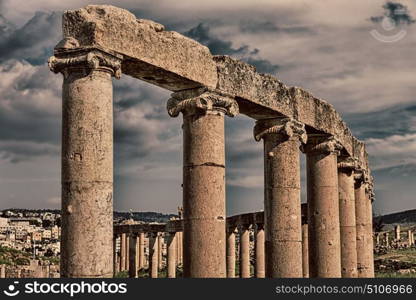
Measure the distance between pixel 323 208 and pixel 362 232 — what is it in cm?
617

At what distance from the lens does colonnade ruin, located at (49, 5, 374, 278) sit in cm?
1271

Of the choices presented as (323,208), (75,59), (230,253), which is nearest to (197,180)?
(75,59)

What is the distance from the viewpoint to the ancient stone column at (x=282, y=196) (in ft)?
62.1

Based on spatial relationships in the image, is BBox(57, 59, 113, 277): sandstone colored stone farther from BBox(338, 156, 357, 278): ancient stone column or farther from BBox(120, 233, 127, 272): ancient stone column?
BBox(120, 233, 127, 272): ancient stone column

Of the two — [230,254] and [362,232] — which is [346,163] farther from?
[230,254]

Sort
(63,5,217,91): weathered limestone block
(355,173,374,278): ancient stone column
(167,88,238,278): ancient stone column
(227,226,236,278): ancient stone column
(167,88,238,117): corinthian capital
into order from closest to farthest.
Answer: (63,5,217,91): weathered limestone block → (167,88,238,278): ancient stone column → (167,88,238,117): corinthian capital → (355,173,374,278): ancient stone column → (227,226,236,278): ancient stone column

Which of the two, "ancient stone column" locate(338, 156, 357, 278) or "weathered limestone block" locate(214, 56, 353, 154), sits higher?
"weathered limestone block" locate(214, 56, 353, 154)

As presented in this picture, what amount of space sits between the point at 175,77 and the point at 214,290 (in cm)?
484

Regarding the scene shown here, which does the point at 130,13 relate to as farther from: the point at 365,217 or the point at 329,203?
the point at 365,217

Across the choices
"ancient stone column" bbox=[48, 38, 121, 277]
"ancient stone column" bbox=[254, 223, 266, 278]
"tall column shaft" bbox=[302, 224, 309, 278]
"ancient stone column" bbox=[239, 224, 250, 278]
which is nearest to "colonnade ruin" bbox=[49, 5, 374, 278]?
"ancient stone column" bbox=[48, 38, 121, 277]

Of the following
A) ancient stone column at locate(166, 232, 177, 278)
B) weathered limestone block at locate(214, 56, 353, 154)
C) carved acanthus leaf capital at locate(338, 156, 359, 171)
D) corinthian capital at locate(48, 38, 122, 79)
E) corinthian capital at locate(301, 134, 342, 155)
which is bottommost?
ancient stone column at locate(166, 232, 177, 278)

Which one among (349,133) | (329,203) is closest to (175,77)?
(329,203)

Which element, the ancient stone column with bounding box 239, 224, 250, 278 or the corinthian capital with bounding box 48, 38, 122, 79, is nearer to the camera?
the corinthian capital with bounding box 48, 38, 122, 79

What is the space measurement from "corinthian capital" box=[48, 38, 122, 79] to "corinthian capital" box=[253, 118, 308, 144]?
7.16m
